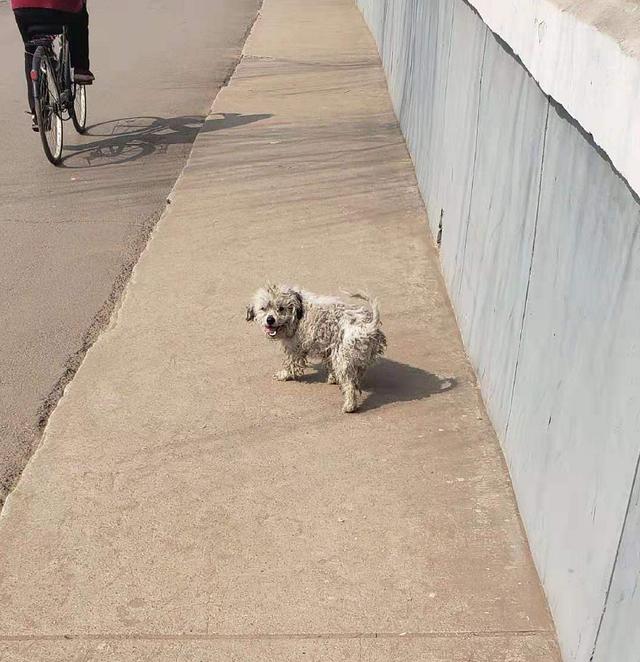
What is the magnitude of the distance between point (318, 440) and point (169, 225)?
12.0 feet

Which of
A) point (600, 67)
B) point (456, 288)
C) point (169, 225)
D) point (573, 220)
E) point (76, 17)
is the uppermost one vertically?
point (600, 67)

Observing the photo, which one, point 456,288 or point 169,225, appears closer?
point 456,288

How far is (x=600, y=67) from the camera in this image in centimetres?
284

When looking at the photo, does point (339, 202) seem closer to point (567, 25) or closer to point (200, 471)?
point (200, 471)

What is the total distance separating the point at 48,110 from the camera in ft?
30.3

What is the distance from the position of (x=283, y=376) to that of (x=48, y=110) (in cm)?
512

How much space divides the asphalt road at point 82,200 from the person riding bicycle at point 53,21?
0.86 meters

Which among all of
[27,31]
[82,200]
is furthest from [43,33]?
[82,200]

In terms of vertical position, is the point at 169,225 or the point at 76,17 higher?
the point at 76,17

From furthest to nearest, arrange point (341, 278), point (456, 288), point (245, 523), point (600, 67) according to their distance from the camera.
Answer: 1. point (341, 278)
2. point (456, 288)
3. point (245, 523)
4. point (600, 67)

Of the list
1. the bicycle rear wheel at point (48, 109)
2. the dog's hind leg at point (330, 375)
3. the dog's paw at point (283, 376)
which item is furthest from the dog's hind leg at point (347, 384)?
the bicycle rear wheel at point (48, 109)

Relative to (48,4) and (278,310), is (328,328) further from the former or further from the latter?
(48,4)

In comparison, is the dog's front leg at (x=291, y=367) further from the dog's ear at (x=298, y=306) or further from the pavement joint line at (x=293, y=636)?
the pavement joint line at (x=293, y=636)

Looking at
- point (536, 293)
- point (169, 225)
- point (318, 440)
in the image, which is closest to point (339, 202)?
point (169, 225)
